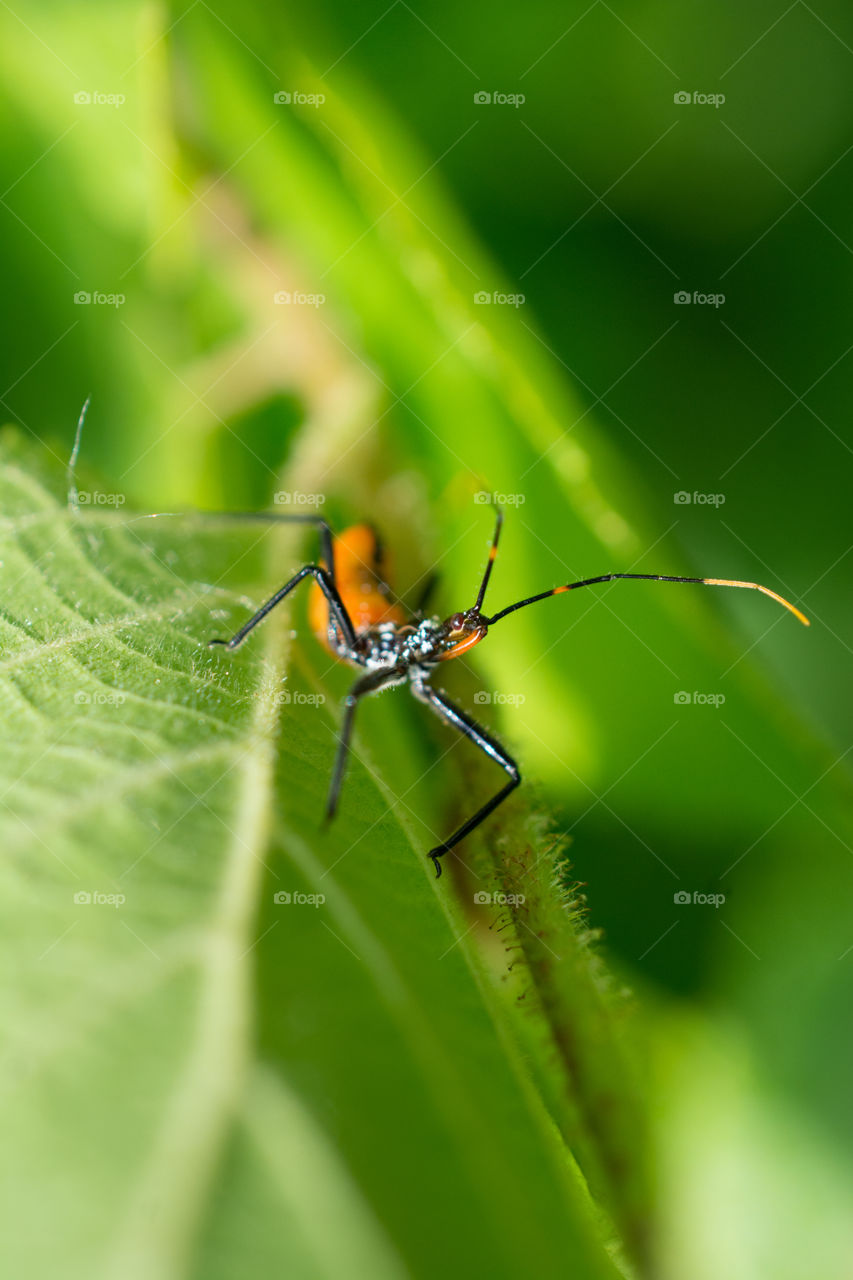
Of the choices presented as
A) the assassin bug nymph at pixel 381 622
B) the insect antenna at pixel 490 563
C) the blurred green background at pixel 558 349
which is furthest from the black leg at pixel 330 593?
the insect antenna at pixel 490 563

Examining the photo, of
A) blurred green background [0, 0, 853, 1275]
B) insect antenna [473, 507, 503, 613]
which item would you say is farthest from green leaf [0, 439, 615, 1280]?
insect antenna [473, 507, 503, 613]

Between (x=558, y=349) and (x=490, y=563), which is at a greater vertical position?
(x=558, y=349)

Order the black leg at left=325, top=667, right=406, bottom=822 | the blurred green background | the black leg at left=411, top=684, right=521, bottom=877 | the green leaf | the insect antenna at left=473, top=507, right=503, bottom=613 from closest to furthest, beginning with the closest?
the green leaf
the black leg at left=325, top=667, right=406, bottom=822
the black leg at left=411, top=684, right=521, bottom=877
the blurred green background
the insect antenna at left=473, top=507, right=503, bottom=613

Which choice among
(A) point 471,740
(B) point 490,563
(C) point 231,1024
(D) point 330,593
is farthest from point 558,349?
(C) point 231,1024

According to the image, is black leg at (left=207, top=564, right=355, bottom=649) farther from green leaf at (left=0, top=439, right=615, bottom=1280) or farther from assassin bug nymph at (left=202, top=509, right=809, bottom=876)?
green leaf at (left=0, top=439, right=615, bottom=1280)

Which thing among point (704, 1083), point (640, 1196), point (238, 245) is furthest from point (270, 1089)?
point (238, 245)

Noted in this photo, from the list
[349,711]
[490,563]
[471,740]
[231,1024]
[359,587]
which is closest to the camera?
[231,1024]

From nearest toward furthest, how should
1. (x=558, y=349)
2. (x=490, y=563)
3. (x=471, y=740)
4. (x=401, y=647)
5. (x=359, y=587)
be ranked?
(x=471, y=740) → (x=490, y=563) → (x=401, y=647) → (x=359, y=587) → (x=558, y=349)

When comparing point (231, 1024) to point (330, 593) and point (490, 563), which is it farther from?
point (330, 593)
